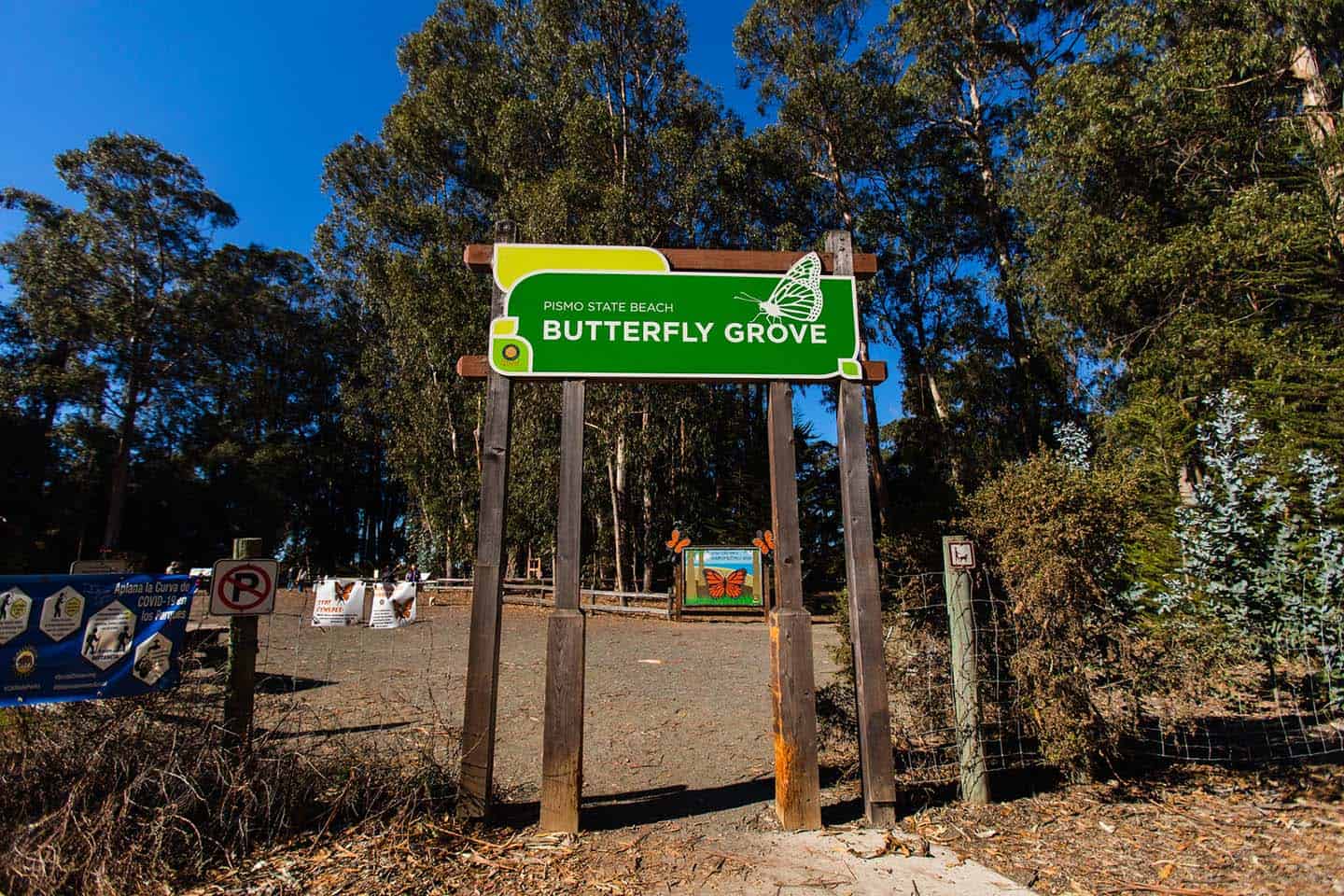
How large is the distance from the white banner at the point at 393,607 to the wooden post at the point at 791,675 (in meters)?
12.0

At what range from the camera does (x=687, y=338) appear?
4.09m

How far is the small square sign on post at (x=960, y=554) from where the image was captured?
4.10m

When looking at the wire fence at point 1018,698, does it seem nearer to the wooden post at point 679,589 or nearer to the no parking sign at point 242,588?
the no parking sign at point 242,588

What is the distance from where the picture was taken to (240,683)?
3.65m

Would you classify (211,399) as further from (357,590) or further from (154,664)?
(154,664)

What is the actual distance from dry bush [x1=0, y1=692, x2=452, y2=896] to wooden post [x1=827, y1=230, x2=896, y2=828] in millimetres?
2304

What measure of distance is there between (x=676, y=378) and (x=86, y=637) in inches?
128

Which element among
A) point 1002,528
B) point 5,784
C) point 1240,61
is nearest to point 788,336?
point 1002,528

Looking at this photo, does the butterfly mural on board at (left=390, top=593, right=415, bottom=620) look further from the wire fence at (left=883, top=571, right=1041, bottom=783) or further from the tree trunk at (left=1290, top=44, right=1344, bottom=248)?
the tree trunk at (left=1290, top=44, right=1344, bottom=248)

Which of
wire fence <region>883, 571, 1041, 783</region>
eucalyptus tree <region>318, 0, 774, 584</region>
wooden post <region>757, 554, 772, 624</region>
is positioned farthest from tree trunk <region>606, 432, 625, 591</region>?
wire fence <region>883, 571, 1041, 783</region>

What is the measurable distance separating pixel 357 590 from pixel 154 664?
38.8 feet

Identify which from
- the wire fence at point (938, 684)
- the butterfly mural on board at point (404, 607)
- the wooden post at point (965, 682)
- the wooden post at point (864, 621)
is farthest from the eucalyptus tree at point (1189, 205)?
the butterfly mural on board at point (404, 607)

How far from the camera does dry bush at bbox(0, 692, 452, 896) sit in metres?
2.92

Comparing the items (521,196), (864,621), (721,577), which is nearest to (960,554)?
(864,621)
